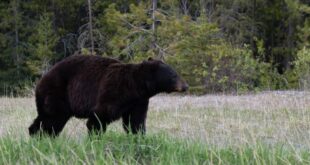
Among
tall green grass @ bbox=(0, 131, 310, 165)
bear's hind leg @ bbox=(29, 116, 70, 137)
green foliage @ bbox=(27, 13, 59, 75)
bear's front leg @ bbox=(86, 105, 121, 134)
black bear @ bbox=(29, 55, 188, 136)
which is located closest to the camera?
tall green grass @ bbox=(0, 131, 310, 165)

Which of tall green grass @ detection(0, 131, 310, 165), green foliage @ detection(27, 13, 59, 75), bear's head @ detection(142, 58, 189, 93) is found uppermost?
bear's head @ detection(142, 58, 189, 93)

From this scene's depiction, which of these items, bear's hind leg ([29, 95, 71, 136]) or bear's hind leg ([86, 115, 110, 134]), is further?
bear's hind leg ([29, 95, 71, 136])

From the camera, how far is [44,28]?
32.6m

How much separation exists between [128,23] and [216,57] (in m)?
4.32

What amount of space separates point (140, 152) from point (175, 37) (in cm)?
1858

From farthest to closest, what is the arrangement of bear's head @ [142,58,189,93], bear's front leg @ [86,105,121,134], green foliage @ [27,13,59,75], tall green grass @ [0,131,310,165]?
green foliage @ [27,13,59,75] → bear's head @ [142,58,189,93] → bear's front leg @ [86,105,121,134] → tall green grass @ [0,131,310,165]

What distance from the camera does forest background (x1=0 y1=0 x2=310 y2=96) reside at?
910 inches

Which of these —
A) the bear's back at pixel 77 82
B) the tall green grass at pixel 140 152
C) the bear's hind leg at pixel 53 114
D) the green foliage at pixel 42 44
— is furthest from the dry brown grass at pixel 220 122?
the green foliage at pixel 42 44

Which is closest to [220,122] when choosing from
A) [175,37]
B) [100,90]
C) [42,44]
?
[100,90]

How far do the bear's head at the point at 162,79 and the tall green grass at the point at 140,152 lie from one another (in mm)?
1416

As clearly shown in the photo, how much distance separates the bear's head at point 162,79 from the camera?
22.6 ft

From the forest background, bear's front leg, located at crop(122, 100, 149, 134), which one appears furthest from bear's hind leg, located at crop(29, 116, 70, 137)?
the forest background

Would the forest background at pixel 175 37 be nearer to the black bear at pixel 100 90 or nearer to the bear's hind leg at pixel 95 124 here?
the black bear at pixel 100 90

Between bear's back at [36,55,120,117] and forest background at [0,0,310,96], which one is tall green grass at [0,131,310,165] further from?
forest background at [0,0,310,96]
